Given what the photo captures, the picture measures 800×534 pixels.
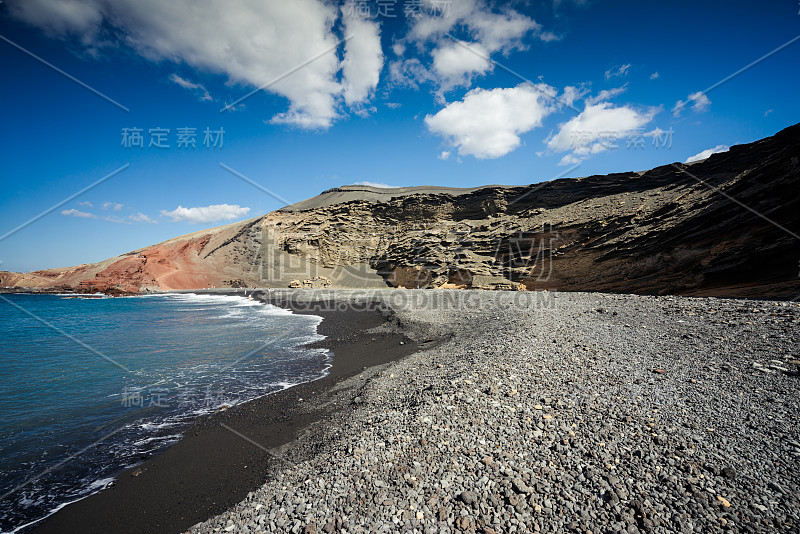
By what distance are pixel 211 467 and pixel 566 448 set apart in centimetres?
547

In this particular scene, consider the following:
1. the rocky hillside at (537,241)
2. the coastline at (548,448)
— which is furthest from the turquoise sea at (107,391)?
the rocky hillside at (537,241)

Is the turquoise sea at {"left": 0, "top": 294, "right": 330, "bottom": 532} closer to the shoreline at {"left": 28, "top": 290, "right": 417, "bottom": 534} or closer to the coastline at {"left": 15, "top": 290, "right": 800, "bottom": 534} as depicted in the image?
the shoreline at {"left": 28, "top": 290, "right": 417, "bottom": 534}

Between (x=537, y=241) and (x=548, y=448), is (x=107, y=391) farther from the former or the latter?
(x=537, y=241)

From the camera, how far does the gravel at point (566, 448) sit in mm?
2887

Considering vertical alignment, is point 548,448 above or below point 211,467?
above

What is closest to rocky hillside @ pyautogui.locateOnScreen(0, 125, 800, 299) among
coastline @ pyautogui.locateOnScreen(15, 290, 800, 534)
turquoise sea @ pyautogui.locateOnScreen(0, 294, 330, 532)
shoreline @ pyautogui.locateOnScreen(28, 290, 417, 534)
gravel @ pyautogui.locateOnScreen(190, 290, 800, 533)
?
coastline @ pyautogui.locateOnScreen(15, 290, 800, 534)

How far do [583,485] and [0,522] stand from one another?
7538mm

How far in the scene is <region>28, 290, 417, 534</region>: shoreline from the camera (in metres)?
3.93

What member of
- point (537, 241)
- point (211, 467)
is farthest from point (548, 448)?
point (537, 241)

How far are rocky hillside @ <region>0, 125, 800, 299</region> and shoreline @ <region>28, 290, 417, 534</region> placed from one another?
16543 mm

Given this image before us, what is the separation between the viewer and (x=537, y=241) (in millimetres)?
29938

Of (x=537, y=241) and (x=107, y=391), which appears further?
(x=537, y=241)

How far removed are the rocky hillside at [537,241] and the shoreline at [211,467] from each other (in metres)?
16.5

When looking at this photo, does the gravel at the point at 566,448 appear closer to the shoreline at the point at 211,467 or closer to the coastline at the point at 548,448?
the coastline at the point at 548,448
